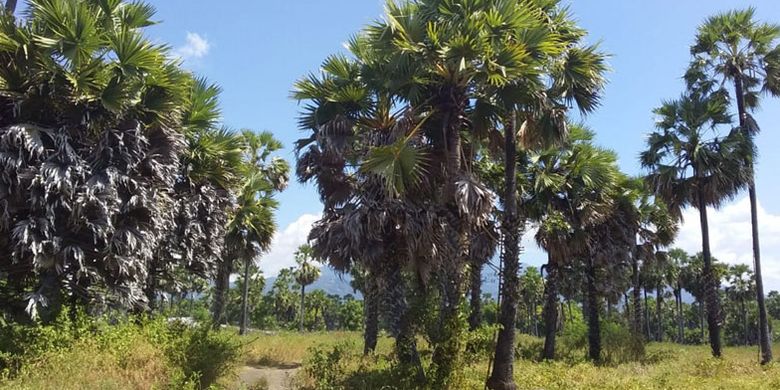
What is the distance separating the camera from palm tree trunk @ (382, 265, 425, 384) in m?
10.4

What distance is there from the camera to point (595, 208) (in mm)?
19578

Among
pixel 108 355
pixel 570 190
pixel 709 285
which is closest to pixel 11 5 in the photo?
pixel 108 355

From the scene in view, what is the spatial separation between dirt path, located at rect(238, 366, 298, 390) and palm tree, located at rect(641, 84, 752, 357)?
47.2ft

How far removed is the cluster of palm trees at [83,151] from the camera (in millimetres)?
9953

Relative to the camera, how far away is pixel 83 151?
430 inches

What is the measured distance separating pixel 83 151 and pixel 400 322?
686 centimetres

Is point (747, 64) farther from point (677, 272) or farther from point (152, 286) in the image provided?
point (677, 272)

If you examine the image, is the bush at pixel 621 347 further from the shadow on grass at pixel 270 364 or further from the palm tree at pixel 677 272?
the palm tree at pixel 677 272

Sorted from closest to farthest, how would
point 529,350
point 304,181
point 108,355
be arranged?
1. point 108,355
2. point 304,181
3. point 529,350

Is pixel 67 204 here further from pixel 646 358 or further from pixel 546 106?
pixel 646 358

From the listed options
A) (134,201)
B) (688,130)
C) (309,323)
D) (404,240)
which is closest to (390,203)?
(404,240)

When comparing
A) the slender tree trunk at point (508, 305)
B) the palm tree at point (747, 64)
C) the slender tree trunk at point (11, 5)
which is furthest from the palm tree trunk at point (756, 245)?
the slender tree trunk at point (11, 5)

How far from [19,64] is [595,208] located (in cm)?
1672

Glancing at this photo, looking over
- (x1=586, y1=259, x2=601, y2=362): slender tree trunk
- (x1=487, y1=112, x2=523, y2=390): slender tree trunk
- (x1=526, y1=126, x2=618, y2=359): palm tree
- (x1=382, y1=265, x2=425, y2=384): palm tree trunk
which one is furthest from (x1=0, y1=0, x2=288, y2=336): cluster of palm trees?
(x1=586, y1=259, x2=601, y2=362): slender tree trunk
